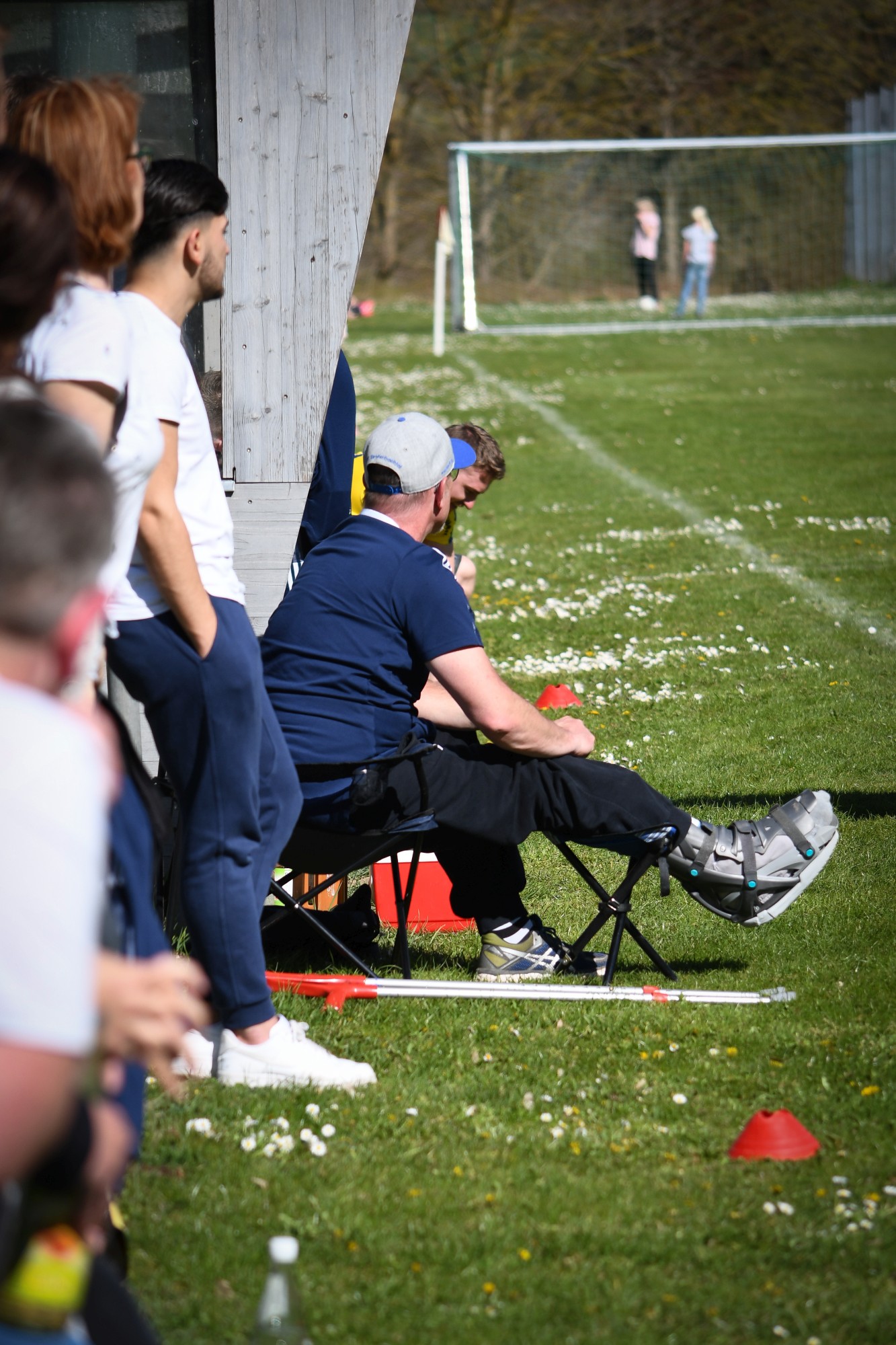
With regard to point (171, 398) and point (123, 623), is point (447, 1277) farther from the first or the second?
point (171, 398)

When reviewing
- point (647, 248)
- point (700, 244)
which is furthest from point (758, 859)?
point (647, 248)

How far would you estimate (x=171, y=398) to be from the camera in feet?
9.91

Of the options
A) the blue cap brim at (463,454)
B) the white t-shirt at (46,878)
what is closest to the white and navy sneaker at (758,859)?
the blue cap brim at (463,454)

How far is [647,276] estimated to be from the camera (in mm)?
34562

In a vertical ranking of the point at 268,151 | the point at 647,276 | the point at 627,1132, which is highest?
the point at 647,276

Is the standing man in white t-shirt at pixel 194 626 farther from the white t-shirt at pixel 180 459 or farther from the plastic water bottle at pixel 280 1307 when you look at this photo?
the plastic water bottle at pixel 280 1307

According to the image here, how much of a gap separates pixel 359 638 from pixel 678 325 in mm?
25160

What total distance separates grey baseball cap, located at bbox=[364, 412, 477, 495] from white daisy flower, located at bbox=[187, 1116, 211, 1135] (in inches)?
70.8

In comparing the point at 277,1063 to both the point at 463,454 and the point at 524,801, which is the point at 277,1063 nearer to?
the point at 524,801

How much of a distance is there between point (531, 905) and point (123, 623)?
93.8 inches

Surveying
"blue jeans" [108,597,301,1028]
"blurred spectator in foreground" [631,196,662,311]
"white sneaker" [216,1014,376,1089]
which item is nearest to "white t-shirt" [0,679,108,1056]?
"blue jeans" [108,597,301,1028]

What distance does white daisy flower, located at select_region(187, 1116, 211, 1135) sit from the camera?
3.38 metres

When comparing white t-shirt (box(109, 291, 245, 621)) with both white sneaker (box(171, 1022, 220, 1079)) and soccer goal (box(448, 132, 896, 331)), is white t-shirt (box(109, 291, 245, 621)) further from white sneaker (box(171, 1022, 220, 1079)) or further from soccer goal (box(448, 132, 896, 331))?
soccer goal (box(448, 132, 896, 331))

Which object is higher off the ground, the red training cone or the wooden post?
the wooden post
